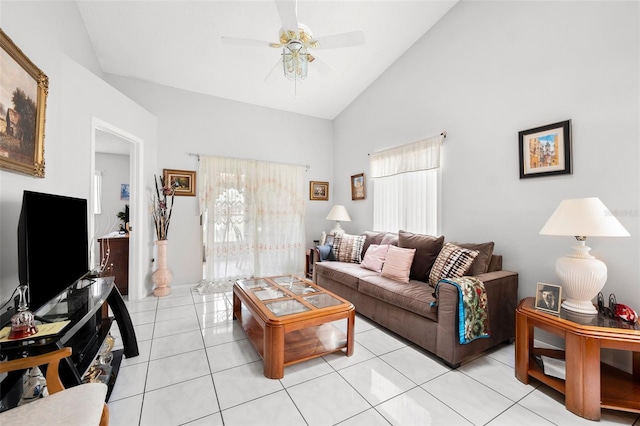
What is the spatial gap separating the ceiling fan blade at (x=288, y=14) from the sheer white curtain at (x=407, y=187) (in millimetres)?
2097

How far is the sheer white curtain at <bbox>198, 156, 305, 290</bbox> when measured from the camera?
4.06 meters

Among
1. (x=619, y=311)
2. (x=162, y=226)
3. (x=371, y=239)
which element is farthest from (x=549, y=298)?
(x=162, y=226)

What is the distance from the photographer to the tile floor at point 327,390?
1503mm

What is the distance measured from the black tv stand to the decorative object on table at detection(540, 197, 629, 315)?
2869 millimetres

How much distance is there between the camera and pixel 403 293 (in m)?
2.38

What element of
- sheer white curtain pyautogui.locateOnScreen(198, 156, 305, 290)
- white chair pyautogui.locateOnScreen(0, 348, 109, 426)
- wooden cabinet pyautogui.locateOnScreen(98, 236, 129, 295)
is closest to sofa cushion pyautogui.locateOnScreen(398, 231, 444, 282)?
sheer white curtain pyautogui.locateOnScreen(198, 156, 305, 290)

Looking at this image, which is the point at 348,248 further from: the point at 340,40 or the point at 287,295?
the point at 340,40

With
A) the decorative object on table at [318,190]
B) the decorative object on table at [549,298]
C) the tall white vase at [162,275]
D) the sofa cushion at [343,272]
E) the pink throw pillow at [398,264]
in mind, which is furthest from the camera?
the decorative object on table at [318,190]

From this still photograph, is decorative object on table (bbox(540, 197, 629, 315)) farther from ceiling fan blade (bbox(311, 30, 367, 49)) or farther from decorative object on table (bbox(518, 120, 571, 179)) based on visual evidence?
ceiling fan blade (bbox(311, 30, 367, 49))

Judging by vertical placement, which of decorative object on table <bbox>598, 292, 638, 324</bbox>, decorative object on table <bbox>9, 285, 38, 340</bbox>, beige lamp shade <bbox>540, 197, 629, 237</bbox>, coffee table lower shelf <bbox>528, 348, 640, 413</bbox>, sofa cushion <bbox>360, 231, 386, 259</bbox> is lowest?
coffee table lower shelf <bbox>528, 348, 640, 413</bbox>

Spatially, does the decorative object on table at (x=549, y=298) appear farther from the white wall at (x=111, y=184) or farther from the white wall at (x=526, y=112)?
the white wall at (x=111, y=184)

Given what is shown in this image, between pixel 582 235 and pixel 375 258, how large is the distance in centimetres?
197

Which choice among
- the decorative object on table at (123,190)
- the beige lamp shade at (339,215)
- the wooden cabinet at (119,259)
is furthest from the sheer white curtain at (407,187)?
the decorative object on table at (123,190)

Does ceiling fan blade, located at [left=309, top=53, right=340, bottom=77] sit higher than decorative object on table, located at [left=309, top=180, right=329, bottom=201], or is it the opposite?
ceiling fan blade, located at [left=309, top=53, right=340, bottom=77]
